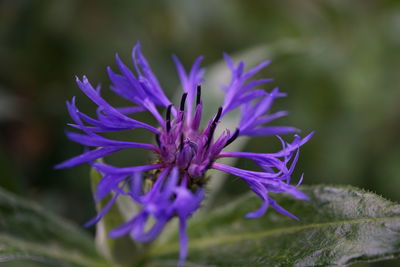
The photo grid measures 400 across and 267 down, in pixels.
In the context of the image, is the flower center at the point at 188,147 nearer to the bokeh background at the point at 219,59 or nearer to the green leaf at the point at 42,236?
the green leaf at the point at 42,236

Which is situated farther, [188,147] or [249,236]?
[249,236]

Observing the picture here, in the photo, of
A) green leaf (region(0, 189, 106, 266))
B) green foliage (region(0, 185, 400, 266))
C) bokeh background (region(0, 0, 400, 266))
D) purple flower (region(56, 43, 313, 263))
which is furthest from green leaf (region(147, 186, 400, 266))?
bokeh background (region(0, 0, 400, 266))

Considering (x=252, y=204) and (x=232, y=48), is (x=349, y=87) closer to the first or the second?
(x=232, y=48)

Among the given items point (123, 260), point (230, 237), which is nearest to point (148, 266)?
point (123, 260)

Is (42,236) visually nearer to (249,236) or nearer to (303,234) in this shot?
(249,236)

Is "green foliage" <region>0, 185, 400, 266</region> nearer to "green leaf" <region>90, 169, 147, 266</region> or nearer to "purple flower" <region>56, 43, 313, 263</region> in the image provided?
"green leaf" <region>90, 169, 147, 266</region>

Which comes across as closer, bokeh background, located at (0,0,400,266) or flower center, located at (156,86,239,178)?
flower center, located at (156,86,239,178)

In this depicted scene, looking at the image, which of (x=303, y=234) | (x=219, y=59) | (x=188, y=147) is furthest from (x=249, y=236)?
(x=219, y=59)
